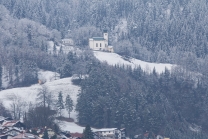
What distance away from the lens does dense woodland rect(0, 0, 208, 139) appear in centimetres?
9188

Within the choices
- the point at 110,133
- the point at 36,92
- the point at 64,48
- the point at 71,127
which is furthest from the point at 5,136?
the point at 64,48

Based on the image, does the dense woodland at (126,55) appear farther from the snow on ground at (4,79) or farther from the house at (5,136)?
the house at (5,136)

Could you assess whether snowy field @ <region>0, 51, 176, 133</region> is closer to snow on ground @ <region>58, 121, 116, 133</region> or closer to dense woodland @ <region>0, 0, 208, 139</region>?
snow on ground @ <region>58, 121, 116, 133</region>

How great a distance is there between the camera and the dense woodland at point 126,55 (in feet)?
301

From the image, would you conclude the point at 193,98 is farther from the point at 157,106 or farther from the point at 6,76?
the point at 6,76

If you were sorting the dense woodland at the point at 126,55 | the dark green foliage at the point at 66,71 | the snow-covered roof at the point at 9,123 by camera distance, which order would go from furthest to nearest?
1. the dark green foliage at the point at 66,71
2. the dense woodland at the point at 126,55
3. the snow-covered roof at the point at 9,123

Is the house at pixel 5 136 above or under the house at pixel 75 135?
above

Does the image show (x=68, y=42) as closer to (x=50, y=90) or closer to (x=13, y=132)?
(x=50, y=90)

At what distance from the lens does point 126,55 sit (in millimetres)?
133500

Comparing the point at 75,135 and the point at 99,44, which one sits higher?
the point at 99,44

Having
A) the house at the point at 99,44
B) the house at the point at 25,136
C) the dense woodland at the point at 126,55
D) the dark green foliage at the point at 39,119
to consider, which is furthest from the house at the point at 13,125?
the house at the point at 99,44

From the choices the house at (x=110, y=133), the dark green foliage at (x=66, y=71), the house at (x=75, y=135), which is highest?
the dark green foliage at (x=66, y=71)

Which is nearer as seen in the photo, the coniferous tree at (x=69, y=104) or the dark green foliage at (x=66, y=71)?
the coniferous tree at (x=69, y=104)

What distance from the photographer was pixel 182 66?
119250 millimetres
